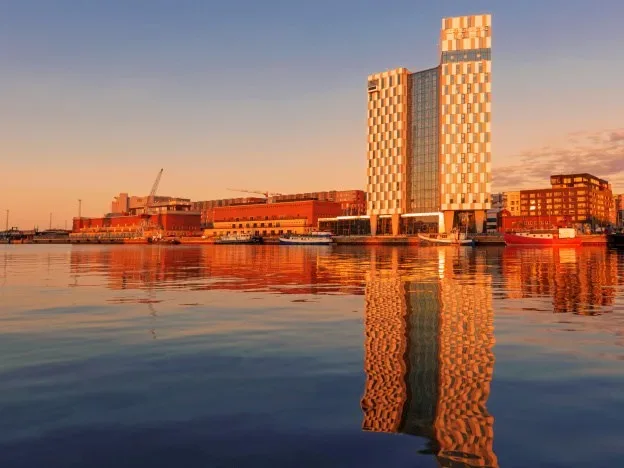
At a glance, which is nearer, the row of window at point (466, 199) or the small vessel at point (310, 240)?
the row of window at point (466, 199)

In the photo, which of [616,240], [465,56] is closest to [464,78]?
[465,56]

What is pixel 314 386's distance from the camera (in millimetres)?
10742

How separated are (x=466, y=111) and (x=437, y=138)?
13669 mm

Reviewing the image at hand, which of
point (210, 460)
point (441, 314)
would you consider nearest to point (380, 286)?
point (441, 314)

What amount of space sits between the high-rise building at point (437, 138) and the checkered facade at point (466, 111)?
0.32 m

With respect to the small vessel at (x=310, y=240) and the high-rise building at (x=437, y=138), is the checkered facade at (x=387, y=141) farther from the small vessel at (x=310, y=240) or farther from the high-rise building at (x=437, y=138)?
the small vessel at (x=310, y=240)

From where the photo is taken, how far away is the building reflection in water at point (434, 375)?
7.90 m

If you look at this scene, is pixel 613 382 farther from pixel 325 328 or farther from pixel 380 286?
pixel 380 286

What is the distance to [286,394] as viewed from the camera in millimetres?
10188

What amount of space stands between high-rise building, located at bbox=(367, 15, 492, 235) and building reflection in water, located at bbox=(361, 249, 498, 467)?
159 meters

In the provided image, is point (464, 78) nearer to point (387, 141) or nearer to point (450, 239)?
point (387, 141)

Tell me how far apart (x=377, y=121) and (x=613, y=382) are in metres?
191

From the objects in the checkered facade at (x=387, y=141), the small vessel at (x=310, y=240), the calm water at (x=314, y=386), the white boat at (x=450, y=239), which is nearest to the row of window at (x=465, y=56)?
the checkered facade at (x=387, y=141)

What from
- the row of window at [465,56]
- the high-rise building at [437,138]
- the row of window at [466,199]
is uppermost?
the row of window at [465,56]
